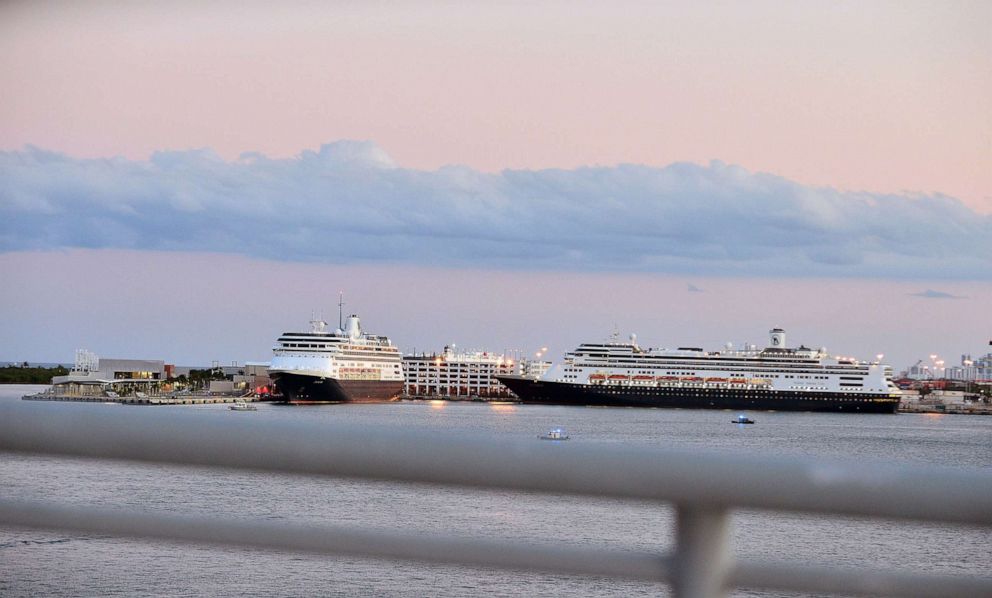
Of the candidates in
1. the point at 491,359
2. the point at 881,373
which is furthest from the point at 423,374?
the point at 881,373

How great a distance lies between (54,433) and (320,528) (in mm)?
210

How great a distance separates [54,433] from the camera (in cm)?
92

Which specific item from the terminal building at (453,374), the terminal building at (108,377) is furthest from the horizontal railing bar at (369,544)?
the terminal building at (453,374)

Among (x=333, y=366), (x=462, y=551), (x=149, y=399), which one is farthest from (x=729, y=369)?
(x=462, y=551)

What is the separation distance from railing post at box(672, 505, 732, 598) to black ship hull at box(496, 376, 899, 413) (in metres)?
60.9

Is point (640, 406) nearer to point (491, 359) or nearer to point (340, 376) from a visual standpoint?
point (340, 376)

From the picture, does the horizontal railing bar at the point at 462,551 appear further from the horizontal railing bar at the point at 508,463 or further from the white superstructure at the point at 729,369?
the white superstructure at the point at 729,369

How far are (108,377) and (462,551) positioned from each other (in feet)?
218

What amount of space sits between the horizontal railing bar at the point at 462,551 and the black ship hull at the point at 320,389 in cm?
5693

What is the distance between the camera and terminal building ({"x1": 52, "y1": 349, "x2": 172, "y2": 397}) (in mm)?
54219

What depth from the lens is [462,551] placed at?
90 centimetres

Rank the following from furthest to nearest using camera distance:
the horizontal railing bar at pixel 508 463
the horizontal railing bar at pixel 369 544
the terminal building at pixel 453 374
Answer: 1. the terminal building at pixel 453 374
2. the horizontal railing bar at pixel 369 544
3. the horizontal railing bar at pixel 508 463

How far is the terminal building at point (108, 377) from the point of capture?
54.2 metres

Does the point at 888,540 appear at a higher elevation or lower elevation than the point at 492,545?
lower
